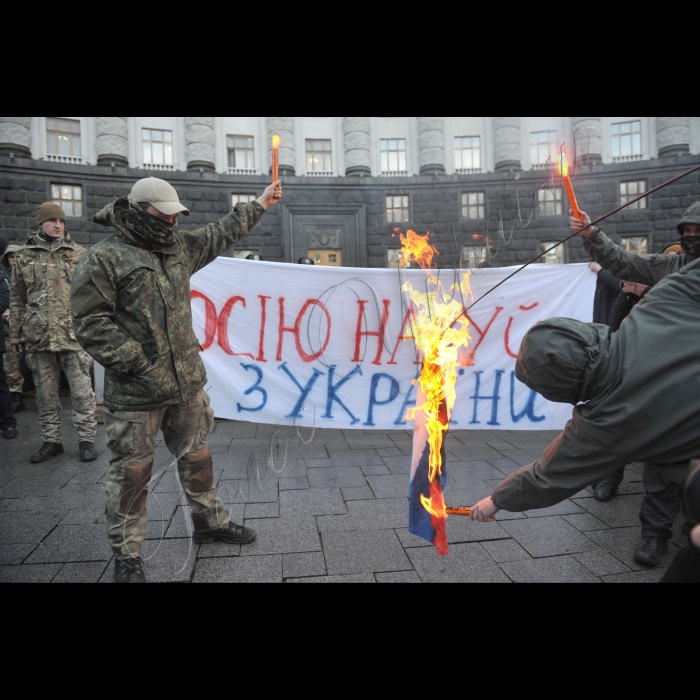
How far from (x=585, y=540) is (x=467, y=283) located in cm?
251

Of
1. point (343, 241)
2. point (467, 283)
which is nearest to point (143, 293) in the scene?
point (467, 283)

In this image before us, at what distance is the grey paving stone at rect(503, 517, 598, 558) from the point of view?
2.55 metres

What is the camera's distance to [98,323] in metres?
2.11

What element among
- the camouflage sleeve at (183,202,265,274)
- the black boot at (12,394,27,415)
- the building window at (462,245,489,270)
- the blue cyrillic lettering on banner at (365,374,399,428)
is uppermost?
the building window at (462,245,489,270)

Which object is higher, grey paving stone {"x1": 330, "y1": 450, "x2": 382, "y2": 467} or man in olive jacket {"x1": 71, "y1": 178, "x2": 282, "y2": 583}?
man in olive jacket {"x1": 71, "y1": 178, "x2": 282, "y2": 583}

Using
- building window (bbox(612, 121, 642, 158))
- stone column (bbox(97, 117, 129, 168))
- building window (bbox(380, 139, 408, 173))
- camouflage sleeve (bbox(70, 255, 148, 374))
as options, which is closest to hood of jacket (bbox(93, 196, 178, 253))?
camouflage sleeve (bbox(70, 255, 148, 374))

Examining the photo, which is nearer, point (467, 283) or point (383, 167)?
point (467, 283)

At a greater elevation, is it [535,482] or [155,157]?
[155,157]

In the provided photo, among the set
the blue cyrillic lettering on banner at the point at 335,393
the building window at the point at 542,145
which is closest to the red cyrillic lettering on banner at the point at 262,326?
the blue cyrillic lettering on banner at the point at 335,393

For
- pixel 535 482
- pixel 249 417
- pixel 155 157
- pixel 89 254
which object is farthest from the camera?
pixel 155 157

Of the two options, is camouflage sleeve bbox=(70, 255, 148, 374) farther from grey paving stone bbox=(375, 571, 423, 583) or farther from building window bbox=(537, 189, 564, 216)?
building window bbox=(537, 189, 564, 216)

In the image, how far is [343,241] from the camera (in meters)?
16.3

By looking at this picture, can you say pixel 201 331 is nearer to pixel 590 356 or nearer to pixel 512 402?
pixel 512 402

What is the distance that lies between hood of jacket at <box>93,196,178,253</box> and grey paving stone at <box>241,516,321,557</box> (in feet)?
5.48
